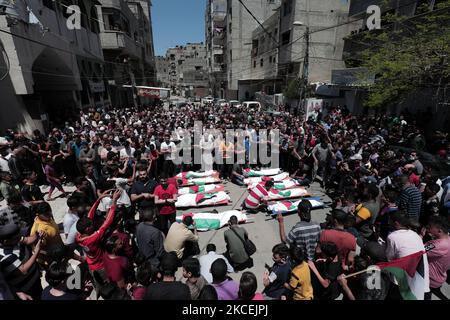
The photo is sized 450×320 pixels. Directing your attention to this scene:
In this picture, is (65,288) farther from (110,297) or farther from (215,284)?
(215,284)

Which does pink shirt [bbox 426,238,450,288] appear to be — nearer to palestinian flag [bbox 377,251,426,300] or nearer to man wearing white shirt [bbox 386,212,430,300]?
man wearing white shirt [bbox 386,212,430,300]

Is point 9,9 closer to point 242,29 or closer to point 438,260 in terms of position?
point 438,260

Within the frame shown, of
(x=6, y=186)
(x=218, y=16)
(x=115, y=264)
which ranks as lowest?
(x=115, y=264)

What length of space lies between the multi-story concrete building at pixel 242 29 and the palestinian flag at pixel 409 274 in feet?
141

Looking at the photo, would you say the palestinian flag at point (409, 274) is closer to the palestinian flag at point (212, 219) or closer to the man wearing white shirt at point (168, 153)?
the palestinian flag at point (212, 219)

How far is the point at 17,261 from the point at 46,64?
18741 millimetres

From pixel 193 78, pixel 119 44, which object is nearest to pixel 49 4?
pixel 119 44

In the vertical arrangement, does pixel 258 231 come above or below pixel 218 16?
below

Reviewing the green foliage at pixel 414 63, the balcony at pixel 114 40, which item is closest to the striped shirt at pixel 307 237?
the green foliage at pixel 414 63

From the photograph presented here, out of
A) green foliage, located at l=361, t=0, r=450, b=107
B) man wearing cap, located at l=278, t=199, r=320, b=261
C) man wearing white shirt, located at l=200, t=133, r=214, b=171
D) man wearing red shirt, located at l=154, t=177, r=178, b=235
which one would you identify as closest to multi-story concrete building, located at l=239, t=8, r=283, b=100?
green foliage, located at l=361, t=0, r=450, b=107

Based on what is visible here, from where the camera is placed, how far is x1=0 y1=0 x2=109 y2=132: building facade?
11.1 metres

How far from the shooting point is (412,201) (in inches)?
181
